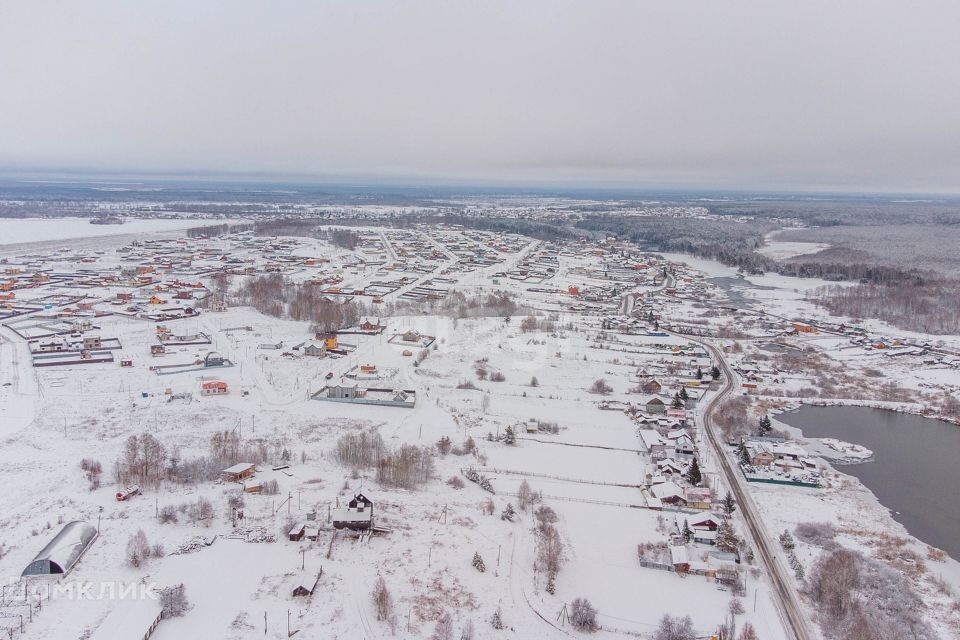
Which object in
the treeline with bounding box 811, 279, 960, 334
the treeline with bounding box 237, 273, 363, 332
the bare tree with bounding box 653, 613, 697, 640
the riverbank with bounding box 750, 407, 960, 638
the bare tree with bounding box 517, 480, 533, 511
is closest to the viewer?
the bare tree with bounding box 653, 613, 697, 640

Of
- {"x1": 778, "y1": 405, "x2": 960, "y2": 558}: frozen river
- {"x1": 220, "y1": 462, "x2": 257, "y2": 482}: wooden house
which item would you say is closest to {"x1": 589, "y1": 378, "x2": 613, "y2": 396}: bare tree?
{"x1": 778, "y1": 405, "x2": 960, "y2": 558}: frozen river

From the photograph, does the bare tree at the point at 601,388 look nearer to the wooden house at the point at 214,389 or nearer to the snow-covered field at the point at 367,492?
the snow-covered field at the point at 367,492

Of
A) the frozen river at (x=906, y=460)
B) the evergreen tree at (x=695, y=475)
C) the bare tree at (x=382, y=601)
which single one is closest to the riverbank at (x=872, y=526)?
the frozen river at (x=906, y=460)

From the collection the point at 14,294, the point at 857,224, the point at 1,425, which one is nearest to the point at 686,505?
the point at 1,425

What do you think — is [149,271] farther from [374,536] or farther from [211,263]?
[374,536]

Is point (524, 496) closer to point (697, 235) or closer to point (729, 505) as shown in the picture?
point (729, 505)

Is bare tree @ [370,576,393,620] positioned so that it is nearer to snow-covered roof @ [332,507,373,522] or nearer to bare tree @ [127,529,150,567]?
snow-covered roof @ [332,507,373,522]

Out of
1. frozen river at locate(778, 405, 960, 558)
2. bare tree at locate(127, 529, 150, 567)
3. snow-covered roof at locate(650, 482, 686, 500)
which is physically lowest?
frozen river at locate(778, 405, 960, 558)

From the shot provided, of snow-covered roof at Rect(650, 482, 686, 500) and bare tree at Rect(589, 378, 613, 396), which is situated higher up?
bare tree at Rect(589, 378, 613, 396)

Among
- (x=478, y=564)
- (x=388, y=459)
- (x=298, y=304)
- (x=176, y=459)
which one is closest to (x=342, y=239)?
(x=298, y=304)
